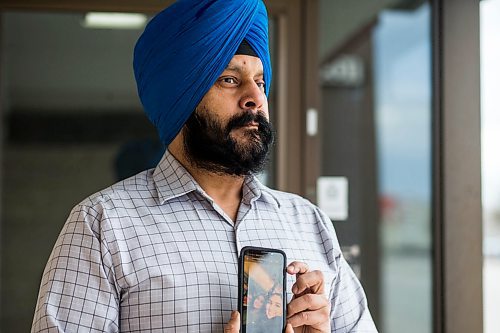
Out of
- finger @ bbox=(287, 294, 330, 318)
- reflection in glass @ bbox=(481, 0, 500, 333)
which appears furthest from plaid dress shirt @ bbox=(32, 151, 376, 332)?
reflection in glass @ bbox=(481, 0, 500, 333)

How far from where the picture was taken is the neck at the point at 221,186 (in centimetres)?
171

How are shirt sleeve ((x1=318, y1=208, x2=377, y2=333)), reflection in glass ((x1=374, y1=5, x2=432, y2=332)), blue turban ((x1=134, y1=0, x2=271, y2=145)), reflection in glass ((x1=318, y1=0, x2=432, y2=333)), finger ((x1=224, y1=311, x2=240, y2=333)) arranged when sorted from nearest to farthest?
finger ((x1=224, y1=311, x2=240, y2=333)) → blue turban ((x1=134, y1=0, x2=271, y2=145)) → shirt sleeve ((x1=318, y1=208, x2=377, y2=333)) → reflection in glass ((x1=318, y1=0, x2=432, y2=333)) → reflection in glass ((x1=374, y1=5, x2=432, y2=332))

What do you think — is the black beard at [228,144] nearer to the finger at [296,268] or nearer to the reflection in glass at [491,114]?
the finger at [296,268]

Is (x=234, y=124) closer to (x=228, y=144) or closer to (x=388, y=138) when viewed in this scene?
(x=228, y=144)

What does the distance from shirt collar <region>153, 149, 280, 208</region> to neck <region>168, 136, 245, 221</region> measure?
19mm

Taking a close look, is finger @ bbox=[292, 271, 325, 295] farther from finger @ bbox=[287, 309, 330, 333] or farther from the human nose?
the human nose

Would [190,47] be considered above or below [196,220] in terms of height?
above

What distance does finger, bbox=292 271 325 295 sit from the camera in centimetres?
152

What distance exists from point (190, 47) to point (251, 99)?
0.52ft

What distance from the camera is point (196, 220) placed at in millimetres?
1646

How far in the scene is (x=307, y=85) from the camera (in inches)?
132

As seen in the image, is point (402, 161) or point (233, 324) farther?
point (402, 161)

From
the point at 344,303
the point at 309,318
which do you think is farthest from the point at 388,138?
the point at 309,318

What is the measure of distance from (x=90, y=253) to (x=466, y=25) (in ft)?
7.54
